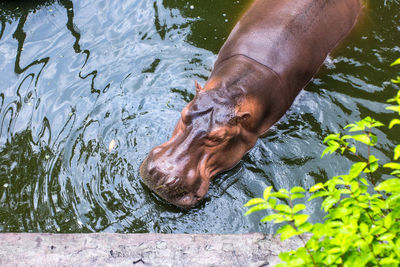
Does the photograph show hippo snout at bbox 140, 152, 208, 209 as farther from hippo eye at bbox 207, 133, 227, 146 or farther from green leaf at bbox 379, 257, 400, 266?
green leaf at bbox 379, 257, 400, 266

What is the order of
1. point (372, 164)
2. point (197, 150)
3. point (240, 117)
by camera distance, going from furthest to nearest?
point (240, 117) → point (197, 150) → point (372, 164)

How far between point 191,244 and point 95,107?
276 centimetres

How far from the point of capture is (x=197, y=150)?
4543 mm

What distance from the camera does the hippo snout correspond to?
14.4 feet

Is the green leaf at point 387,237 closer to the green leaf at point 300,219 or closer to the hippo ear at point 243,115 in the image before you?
the green leaf at point 300,219

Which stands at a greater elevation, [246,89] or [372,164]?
[372,164]

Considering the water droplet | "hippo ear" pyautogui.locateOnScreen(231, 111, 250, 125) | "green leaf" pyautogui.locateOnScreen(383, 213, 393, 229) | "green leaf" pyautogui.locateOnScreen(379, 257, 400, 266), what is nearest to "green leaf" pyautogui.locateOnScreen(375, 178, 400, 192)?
"green leaf" pyautogui.locateOnScreen(383, 213, 393, 229)

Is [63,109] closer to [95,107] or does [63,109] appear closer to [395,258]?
[95,107]

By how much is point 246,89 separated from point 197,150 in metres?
1.01

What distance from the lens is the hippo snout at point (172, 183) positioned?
172 inches

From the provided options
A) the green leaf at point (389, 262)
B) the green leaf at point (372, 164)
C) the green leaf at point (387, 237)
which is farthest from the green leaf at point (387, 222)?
the green leaf at point (372, 164)

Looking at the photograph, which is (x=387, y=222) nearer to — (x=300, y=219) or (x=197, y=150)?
(x=300, y=219)

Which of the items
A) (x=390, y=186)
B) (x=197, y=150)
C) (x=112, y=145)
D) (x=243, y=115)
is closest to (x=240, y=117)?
(x=243, y=115)

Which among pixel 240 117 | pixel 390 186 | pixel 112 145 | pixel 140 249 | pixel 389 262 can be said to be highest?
pixel 390 186
